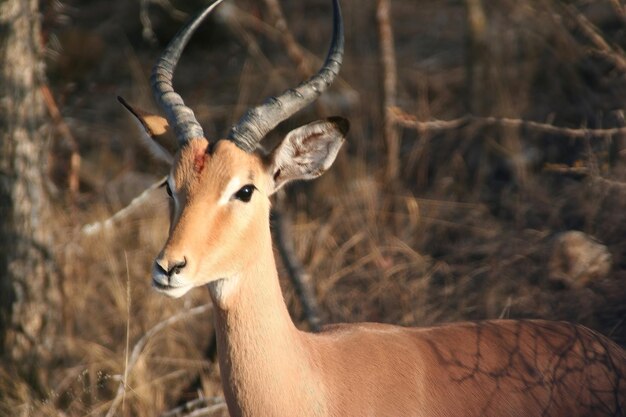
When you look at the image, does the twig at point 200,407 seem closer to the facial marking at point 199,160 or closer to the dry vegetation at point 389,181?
the dry vegetation at point 389,181

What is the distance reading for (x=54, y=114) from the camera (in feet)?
26.4

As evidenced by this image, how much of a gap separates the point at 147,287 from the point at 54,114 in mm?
1535

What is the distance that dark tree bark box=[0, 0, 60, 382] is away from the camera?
7188 mm

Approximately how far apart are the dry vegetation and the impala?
135cm

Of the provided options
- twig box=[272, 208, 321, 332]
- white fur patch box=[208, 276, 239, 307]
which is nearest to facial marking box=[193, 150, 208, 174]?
white fur patch box=[208, 276, 239, 307]

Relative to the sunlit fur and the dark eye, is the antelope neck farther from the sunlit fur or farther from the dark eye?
the dark eye

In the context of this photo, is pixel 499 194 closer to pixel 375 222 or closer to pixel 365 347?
pixel 375 222

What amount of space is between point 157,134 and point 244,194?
2.35 ft

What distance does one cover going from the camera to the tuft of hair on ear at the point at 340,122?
4613 millimetres

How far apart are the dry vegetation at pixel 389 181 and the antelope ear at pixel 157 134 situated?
1435 mm

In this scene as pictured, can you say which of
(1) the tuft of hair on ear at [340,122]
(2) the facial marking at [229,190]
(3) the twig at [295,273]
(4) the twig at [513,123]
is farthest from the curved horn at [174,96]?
(3) the twig at [295,273]

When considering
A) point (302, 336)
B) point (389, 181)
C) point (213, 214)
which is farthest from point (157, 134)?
point (389, 181)

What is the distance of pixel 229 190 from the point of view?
4.40 meters

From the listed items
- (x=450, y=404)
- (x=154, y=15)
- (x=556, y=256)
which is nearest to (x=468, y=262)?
(x=556, y=256)
